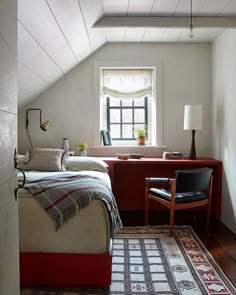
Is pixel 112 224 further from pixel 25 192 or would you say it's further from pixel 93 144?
pixel 93 144

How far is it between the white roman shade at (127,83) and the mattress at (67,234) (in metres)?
2.47

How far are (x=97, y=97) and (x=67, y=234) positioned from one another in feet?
7.93

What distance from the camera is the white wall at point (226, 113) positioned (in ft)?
10.9

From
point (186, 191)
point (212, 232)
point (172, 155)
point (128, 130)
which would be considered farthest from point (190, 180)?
point (128, 130)

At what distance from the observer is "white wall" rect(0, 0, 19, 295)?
1.04 meters

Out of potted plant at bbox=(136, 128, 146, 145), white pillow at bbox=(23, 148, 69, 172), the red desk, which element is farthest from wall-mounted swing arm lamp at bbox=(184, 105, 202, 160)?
white pillow at bbox=(23, 148, 69, 172)

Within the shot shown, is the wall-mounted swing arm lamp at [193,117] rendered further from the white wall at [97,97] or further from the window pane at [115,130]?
the window pane at [115,130]

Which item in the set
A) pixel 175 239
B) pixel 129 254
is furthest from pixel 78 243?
pixel 175 239

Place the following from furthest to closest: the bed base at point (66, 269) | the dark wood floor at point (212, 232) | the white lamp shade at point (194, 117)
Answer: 1. the white lamp shade at point (194, 117)
2. the dark wood floor at point (212, 232)
3. the bed base at point (66, 269)

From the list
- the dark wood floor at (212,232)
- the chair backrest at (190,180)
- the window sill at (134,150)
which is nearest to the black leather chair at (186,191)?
the chair backrest at (190,180)

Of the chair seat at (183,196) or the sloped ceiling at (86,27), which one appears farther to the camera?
the chair seat at (183,196)

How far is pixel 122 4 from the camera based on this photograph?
9.57ft

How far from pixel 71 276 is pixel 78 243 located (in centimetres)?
22

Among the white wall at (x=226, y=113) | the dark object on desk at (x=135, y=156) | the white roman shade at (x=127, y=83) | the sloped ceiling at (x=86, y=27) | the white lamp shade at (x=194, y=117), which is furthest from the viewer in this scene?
the white roman shade at (x=127, y=83)
